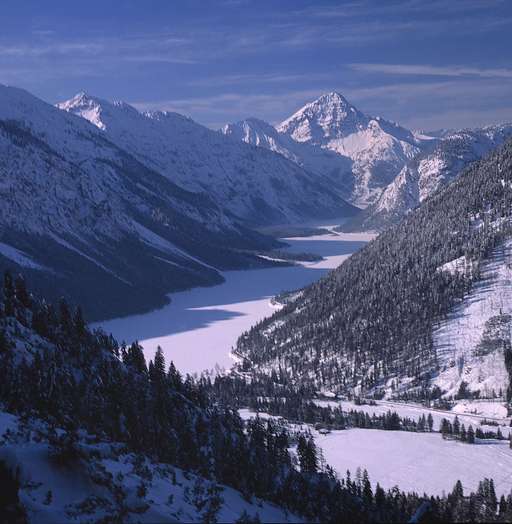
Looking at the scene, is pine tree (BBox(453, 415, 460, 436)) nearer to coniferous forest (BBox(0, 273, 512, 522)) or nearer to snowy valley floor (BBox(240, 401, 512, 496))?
snowy valley floor (BBox(240, 401, 512, 496))

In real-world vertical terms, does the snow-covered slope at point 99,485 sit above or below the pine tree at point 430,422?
above

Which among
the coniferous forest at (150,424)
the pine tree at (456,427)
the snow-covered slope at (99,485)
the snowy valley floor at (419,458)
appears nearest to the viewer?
the snow-covered slope at (99,485)

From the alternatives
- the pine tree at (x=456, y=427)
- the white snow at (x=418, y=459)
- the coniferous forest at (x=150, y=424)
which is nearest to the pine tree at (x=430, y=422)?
the white snow at (x=418, y=459)

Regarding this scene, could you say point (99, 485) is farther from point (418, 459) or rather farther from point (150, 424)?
point (418, 459)

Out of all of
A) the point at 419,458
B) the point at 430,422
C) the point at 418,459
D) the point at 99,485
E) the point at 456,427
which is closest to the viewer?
the point at 99,485

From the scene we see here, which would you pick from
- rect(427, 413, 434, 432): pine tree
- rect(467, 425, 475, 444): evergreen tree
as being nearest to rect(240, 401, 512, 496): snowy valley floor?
rect(467, 425, 475, 444): evergreen tree

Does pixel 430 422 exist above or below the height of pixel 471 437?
below

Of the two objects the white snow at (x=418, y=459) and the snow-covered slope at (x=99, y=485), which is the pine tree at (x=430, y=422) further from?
the snow-covered slope at (x=99, y=485)

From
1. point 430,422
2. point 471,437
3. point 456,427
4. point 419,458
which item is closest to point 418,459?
point 419,458

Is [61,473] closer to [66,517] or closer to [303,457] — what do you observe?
[66,517]

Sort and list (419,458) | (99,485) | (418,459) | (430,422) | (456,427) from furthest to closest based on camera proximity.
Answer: (430,422), (456,427), (419,458), (418,459), (99,485)

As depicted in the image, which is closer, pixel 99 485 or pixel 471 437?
Result: pixel 99 485

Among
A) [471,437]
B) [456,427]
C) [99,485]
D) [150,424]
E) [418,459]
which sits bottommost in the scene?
[418,459]

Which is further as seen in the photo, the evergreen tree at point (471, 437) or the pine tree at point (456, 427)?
the pine tree at point (456, 427)
